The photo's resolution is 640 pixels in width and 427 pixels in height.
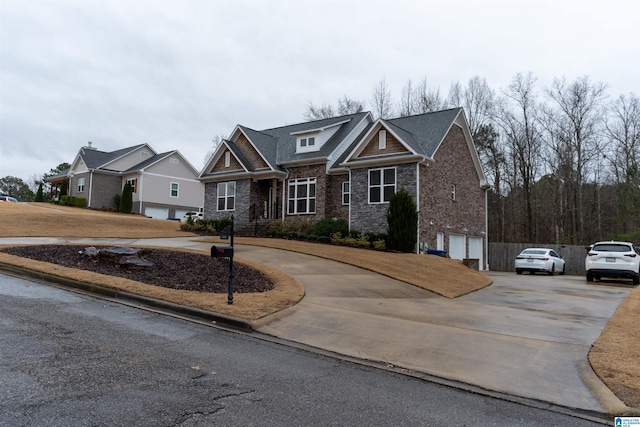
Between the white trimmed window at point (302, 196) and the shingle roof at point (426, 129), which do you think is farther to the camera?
the white trimmed window at point (302, 196)

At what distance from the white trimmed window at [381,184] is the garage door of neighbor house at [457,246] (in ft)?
16.0

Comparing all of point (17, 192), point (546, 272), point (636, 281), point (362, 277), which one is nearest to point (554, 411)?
point (362, 277)

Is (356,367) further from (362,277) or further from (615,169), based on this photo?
(615,169)

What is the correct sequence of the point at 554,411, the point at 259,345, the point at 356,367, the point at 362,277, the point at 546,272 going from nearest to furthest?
the point at 554,411 < the point at 356,367 < the point at 259,345 < the point at 362,277 < the point at 546,272

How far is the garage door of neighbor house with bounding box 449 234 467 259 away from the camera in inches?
965

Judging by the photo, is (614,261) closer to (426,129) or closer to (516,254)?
(426,129)

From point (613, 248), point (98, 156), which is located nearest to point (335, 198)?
point (613, 248)

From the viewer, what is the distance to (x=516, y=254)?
97.8 ft

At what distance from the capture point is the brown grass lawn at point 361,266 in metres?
5.93

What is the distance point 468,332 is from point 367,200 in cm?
1550

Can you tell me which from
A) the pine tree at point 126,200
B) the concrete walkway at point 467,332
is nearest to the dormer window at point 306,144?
the concrete walkway at point 467,332

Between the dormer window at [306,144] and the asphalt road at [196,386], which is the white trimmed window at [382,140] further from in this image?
the asphalt road at [196,386]

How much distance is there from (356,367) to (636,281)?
55.4ft

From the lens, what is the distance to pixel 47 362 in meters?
4.82
